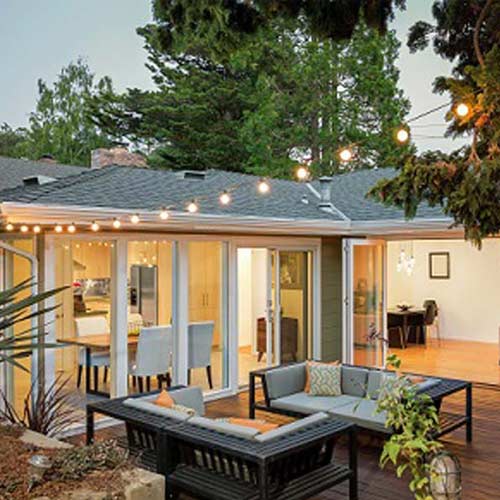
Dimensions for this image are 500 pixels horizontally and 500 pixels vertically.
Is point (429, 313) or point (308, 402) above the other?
point (429, 313)

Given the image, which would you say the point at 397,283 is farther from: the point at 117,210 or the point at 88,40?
the point at 88,40

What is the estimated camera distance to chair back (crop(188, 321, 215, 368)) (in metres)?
8.34

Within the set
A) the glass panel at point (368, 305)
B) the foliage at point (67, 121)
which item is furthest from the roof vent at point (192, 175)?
the foliage at point (67, 121)

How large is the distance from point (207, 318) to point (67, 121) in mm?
18788

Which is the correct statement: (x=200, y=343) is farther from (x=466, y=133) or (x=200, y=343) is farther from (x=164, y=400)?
(x=466, y=133)

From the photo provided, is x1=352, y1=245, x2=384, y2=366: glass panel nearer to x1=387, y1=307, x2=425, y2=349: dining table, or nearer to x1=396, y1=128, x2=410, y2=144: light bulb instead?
x1=387, y1=307, x2=425, y2=349: dining table

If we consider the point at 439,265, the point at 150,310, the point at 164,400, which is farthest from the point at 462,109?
the point at 439,265

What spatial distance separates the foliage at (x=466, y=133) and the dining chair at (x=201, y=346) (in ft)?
12.5

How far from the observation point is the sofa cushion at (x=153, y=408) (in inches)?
198

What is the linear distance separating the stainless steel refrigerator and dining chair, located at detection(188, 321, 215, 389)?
21.5 inches

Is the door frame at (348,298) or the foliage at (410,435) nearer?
the foliage at (410,435)

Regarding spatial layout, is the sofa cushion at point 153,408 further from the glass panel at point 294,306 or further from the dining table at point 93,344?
the glass panel at point 294,306

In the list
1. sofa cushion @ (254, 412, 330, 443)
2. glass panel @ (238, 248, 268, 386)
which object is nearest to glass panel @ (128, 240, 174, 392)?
glass panel @ (238, 248, 268, 386)

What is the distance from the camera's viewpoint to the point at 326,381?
6859 mm
